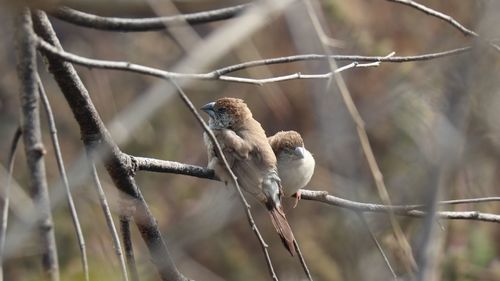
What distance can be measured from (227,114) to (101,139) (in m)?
2.03

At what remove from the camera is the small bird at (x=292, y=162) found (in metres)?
4.36

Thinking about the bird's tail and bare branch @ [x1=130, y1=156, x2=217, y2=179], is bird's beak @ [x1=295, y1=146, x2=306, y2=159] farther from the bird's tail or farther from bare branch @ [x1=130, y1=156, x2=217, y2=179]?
bare branch @ [x1=130, y1=156, x2=217, y2=179]

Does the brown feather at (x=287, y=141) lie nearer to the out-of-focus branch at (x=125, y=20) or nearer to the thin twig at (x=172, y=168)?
the thin twig at (x=172, y=168)

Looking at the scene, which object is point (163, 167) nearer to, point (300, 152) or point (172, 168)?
point (172, 168)

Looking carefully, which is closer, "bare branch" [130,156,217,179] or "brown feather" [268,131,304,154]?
"bare branch" [130,156,217,179]

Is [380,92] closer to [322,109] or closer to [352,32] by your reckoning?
[352,32]

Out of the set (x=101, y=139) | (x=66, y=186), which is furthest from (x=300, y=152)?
(x=66, y=186)

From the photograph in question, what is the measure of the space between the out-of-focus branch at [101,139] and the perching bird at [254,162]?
0.73m

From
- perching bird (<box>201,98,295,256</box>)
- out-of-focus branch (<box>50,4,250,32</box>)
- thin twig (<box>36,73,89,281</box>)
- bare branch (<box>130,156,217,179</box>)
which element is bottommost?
thin twig (<box>36,73,89,281</box>)

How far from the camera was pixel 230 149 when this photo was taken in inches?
175

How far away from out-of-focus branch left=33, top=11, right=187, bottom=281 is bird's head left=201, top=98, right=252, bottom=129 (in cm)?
163

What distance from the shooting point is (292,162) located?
14.8 ft

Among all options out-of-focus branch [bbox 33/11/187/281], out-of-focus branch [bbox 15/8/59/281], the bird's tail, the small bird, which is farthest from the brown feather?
out-of-focus branch [bbox 15/8/59/281]

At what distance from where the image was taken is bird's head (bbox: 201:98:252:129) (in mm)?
4820
